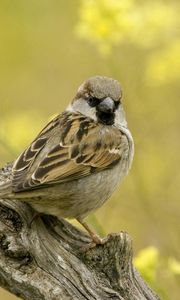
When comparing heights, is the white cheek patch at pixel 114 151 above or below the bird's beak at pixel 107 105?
below

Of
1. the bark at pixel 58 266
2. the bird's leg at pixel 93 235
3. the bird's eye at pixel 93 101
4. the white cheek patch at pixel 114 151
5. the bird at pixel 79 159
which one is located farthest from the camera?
the bird's eye at pixel 93 101

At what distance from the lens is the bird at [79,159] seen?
484 centimetres

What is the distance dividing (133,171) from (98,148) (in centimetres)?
86

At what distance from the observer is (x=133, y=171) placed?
238 inches

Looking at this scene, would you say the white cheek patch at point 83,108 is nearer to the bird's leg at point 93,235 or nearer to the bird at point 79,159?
the bird at point 79,159

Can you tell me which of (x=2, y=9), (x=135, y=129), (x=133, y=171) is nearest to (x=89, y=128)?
(x=133, y=171)

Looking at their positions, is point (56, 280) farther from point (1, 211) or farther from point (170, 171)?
point (170, 171)

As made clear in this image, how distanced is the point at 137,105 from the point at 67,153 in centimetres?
185

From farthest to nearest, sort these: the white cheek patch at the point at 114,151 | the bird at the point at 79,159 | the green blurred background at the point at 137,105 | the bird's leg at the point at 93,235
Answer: the green blurred background at the point at 137,105 → the white cheek patch at the point at 114,151 → the bird at the point at 79,159 → the bird's leg at the point at 93,235

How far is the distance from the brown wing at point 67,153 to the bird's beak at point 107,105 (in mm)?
92

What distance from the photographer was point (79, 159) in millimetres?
5070

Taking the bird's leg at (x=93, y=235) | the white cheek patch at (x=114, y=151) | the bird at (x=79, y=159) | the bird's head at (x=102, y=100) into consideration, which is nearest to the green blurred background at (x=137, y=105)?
the bird's leg at (x=93, y=235)

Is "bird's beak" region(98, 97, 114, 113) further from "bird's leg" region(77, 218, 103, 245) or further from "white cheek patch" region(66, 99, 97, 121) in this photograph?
"bird's leg" region(77, 218, 103, 245)

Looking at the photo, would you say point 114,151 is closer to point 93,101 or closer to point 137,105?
point 93,101
